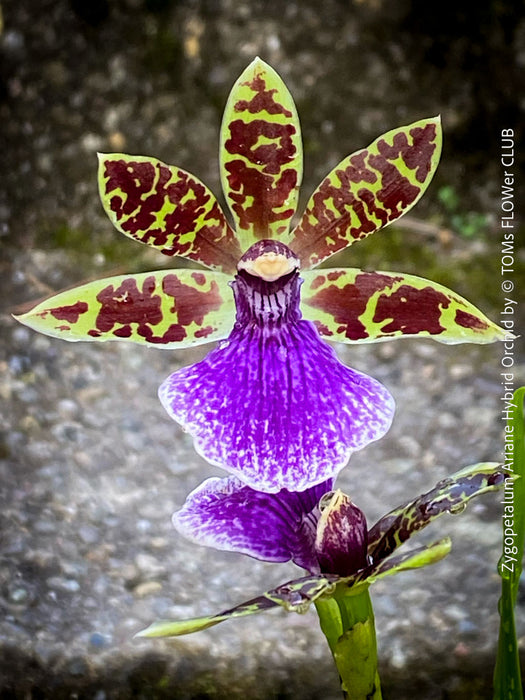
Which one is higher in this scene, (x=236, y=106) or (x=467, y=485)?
(x=236, y=106)

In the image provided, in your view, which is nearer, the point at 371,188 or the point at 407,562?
the point at 407,562

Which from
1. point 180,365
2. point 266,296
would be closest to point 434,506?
point 266,296

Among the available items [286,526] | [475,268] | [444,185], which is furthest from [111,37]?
[286,526]

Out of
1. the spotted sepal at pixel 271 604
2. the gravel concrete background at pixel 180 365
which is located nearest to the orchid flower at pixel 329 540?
the spotted sepal at pixel 271 604

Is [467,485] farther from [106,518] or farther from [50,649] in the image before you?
[106,518]

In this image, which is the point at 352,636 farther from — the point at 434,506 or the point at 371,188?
the point at 371,188
